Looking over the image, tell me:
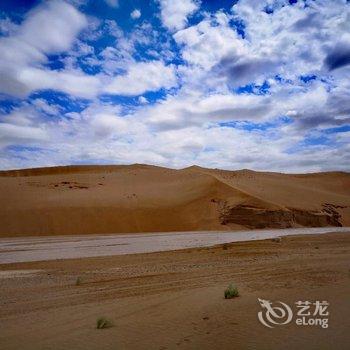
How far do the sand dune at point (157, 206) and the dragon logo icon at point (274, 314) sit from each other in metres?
29.6

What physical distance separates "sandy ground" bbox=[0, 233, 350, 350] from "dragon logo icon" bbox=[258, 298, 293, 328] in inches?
6.6

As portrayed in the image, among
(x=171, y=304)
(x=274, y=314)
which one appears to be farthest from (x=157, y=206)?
(x=274, y=314)

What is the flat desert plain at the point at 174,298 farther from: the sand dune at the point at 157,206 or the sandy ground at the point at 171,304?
the sand dune at the point at 157,206

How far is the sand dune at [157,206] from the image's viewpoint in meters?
37.2

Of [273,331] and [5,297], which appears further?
[5,297]

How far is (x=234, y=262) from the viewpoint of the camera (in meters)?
14.3

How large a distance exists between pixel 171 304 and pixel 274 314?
6.33 ft

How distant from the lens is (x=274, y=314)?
6.82m

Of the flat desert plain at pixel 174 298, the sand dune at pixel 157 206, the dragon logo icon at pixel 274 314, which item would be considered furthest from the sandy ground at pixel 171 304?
the sand dune at pixel 157 206

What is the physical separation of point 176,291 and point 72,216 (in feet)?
98.1

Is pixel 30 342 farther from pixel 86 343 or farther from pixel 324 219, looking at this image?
pixel 324 219

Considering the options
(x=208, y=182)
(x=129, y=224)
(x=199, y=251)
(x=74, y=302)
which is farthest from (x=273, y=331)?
(x=208, y=182)

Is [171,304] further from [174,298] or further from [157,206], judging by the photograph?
[157,206]

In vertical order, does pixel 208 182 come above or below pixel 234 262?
above
